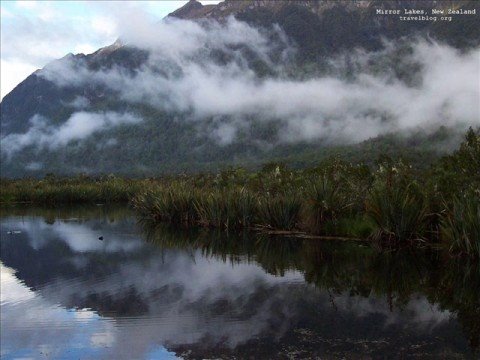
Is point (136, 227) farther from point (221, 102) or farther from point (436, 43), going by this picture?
point (221, 102)

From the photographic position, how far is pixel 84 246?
773 inches

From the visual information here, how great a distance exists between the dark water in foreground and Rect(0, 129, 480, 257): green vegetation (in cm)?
103

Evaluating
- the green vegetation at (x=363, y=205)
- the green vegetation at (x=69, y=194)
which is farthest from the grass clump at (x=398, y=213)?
the green vegetation at (x=69, y=194)

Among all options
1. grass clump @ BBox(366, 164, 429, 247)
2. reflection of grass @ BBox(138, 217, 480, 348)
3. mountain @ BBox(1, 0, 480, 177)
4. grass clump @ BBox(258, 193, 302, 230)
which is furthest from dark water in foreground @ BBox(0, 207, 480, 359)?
mountain @ BBox(1, 0, 480, 177)

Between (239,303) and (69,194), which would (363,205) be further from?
(69,194)

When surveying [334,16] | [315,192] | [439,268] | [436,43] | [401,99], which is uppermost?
[334,16]

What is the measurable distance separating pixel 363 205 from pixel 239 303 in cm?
957

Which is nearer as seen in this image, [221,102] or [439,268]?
[439,268]

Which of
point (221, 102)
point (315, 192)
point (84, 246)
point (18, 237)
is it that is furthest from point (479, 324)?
point (221, 102)

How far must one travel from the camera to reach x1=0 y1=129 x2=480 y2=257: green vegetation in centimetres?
1507

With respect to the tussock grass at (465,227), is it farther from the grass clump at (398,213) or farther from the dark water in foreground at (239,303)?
the grass clump at (398,213)

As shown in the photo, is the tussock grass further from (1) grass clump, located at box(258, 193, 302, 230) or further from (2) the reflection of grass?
(1) grass clump, located at box(258, 193, 302, 230)

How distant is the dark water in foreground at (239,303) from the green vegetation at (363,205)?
3.39 feet

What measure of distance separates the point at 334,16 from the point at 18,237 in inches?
7469
